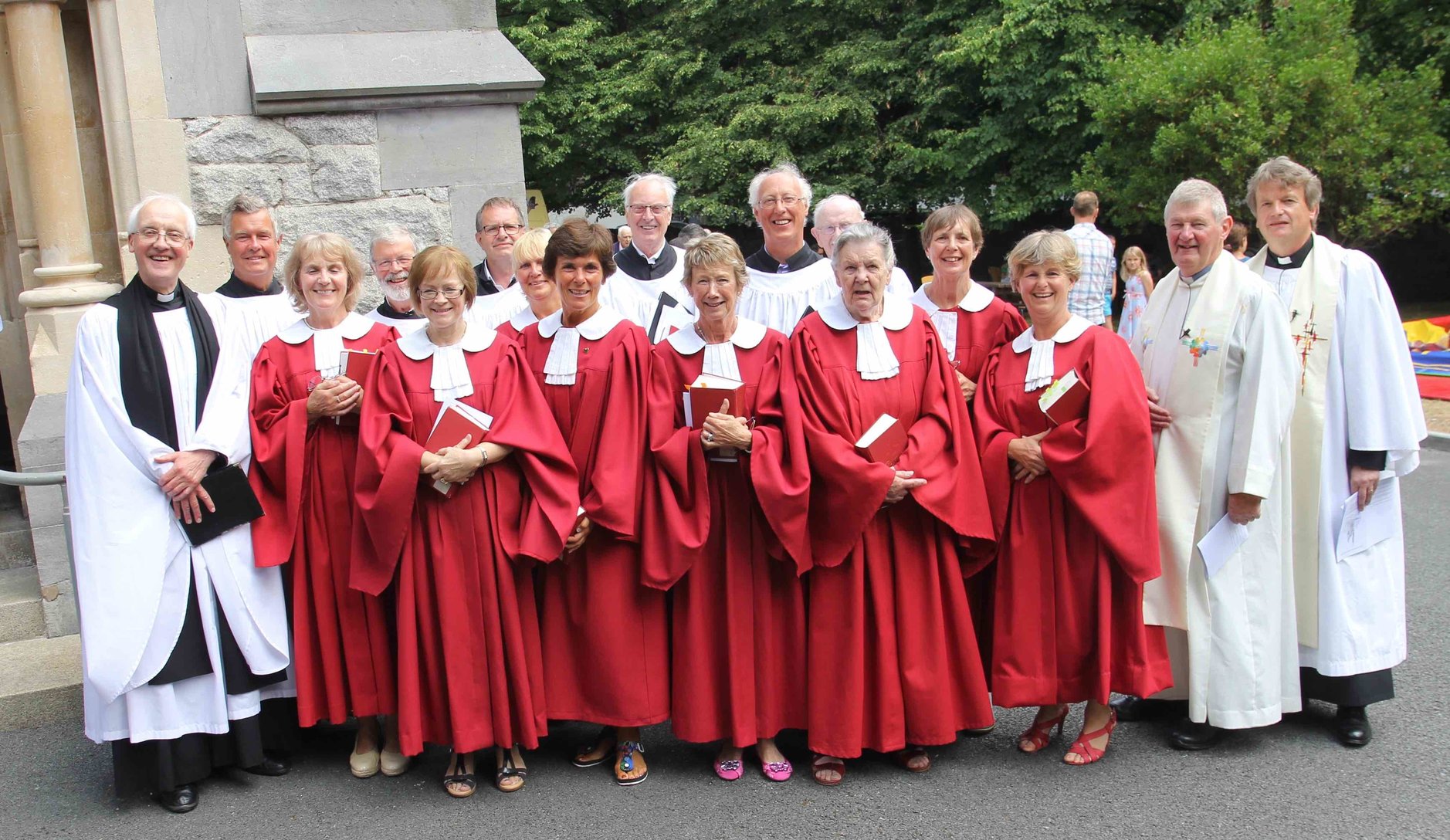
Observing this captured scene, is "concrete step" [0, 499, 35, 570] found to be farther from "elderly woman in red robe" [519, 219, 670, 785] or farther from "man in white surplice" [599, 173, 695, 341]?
"elderly woman in red robe" [519, 219, 670, 785]

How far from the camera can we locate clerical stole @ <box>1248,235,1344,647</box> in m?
4.14

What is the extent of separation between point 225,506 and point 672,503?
1509mm

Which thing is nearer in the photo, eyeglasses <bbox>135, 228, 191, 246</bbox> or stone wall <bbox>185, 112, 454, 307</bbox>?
eyeglasses <bbox>135, 228, 191, 246</bbox>

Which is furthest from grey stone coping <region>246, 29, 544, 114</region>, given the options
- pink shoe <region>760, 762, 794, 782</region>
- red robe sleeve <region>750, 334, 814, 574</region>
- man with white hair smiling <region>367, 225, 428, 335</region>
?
pink shoe <region>760, 762, 794, 782</region>

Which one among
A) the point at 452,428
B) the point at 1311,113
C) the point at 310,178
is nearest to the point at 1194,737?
the point at 452,428

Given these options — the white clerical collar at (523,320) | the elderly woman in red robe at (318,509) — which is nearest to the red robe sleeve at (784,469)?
the white clerical collar at (523,320)

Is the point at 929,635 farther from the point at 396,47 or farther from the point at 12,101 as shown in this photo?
the point at 12,101

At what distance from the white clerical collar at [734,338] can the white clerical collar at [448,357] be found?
64cm

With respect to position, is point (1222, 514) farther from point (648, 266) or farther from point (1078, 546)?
point (648, 266)

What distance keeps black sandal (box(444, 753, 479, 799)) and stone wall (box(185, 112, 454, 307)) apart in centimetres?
297

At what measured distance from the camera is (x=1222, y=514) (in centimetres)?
406

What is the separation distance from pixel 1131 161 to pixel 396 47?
12.1 metres

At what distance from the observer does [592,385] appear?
13.0 ft

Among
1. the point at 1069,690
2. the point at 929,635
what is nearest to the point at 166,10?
the point at 929,635
